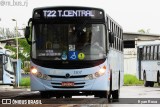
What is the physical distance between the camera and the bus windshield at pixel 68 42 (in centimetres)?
1841

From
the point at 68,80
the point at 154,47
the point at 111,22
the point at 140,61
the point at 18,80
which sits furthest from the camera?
the point at 18,80

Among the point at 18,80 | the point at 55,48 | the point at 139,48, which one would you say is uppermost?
the point at 55,48

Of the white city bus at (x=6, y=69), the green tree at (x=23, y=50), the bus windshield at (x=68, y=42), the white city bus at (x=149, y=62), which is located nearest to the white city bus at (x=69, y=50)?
the bus windshield at (x=68, y=42)

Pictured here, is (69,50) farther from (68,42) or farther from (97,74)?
(97,74)

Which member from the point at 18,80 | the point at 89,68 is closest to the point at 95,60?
the point at 89,68

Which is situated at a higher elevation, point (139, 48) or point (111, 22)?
point (111, 22)

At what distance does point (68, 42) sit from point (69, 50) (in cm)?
25

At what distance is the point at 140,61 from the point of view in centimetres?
4369

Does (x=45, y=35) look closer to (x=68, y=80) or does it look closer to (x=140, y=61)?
(x=68, y=80)

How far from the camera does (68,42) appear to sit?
60.6 feet

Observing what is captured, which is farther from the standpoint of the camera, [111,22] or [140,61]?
[140,61]

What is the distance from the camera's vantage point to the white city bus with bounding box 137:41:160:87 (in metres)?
40.2

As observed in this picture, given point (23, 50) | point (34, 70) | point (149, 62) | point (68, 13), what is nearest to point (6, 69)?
point (149, 62)

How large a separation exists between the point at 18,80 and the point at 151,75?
13.5 m
